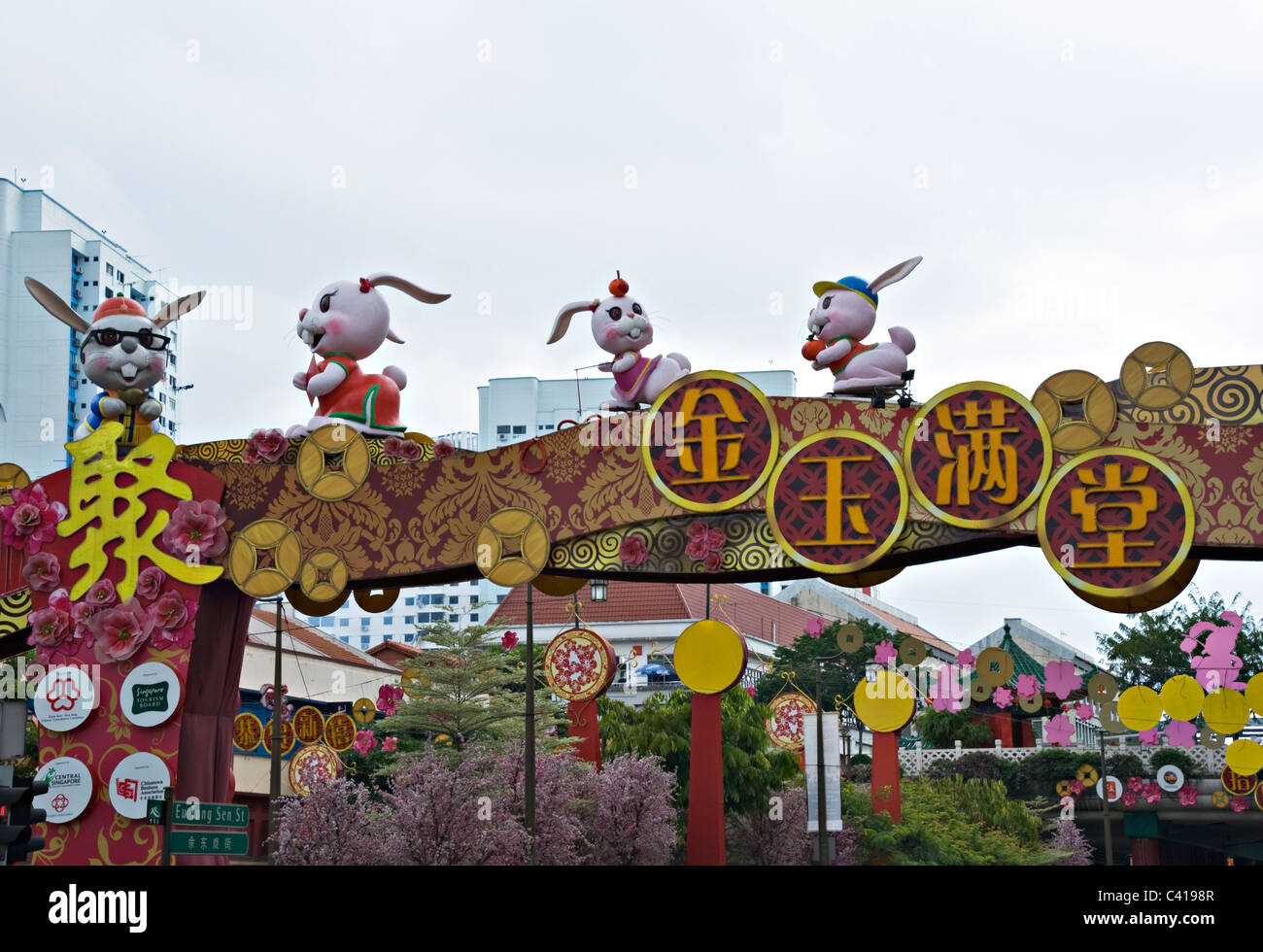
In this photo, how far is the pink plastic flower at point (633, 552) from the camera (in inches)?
555

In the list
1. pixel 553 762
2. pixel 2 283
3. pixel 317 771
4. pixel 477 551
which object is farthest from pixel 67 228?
pixel 477 551

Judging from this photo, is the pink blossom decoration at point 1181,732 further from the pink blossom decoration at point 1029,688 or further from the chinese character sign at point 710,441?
the chinese character sign at point 710,441

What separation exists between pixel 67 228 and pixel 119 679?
57.0m

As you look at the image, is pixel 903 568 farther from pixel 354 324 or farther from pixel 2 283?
Answer: pixel 2 283

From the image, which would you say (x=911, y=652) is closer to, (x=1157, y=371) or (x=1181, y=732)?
(x=1181, y=732)

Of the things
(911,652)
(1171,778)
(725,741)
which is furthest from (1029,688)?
(1171,778)

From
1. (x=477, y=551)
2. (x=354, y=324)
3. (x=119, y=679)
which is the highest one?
(x=354, y=324)

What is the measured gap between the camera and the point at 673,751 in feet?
85.9

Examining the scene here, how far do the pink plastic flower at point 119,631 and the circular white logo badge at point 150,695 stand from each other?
0.70 ft

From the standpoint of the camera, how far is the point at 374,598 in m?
16.0

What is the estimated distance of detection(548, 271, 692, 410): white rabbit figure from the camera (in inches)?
578

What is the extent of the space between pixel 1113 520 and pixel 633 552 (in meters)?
4.25

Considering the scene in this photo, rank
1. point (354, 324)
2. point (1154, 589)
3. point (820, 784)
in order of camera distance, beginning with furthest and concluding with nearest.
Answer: point (820, 784) → point (354, 324) → point (1154, 589)
